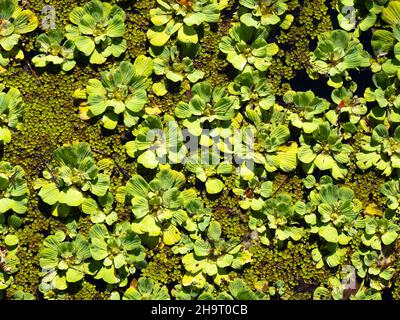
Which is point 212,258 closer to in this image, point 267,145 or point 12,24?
point 267,145

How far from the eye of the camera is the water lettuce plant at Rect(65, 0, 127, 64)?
6.25 ft

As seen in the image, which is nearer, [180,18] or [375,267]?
[180,18]

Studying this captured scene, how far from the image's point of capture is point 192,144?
198 centimetres

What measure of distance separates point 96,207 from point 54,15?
30.2 inches

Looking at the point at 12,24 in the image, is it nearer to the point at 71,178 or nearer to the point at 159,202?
the point at 71,178

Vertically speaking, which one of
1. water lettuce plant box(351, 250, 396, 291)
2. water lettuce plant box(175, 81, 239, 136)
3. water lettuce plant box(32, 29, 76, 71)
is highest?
water lettuce plant box(32, 29, 76, 71)

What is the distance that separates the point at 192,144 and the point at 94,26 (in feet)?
1.93

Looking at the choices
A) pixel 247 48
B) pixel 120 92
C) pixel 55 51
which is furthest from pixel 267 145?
pixel 55 51

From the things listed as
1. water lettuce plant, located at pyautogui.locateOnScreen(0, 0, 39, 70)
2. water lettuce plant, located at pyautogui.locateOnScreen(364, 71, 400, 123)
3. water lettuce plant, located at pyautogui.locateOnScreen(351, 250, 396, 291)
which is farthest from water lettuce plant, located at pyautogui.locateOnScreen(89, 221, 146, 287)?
water lettuce plant, located at pyautogui.locateOnScreen(364, 71, 400, 123)

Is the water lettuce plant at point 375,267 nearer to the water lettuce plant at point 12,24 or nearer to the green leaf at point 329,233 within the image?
the green leaf at point 329,233

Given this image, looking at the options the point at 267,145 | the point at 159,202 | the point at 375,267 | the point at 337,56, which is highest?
the point at 337,56

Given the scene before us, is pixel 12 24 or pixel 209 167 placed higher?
pixel 12 24

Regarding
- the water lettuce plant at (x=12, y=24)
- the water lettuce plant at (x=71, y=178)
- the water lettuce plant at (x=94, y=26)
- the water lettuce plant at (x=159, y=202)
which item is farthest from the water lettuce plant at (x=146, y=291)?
the water lettuce plant at (x=12, y=24)

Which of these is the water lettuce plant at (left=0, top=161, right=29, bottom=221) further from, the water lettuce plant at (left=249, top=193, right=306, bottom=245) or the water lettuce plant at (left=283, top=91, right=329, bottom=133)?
the water lettuce plant at (left=283, top=91, right=329, bottom=133)
